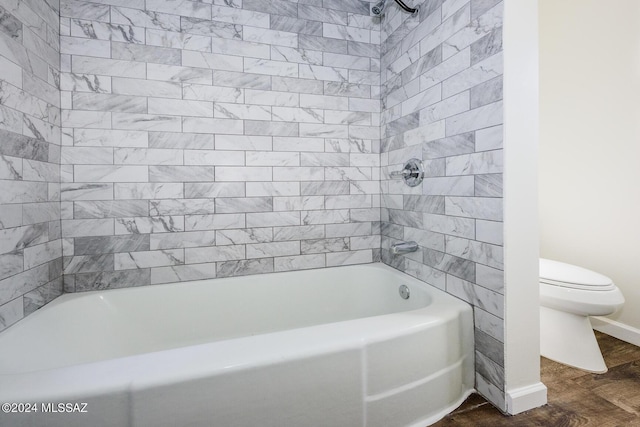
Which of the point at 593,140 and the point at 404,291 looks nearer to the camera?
the point at 404,291

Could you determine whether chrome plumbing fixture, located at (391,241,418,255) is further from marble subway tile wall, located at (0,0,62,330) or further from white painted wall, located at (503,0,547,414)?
marble subway tile wall, located at (0,0,62,330)

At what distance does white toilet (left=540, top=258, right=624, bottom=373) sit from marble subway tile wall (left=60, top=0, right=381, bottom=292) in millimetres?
1054

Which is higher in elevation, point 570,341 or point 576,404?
point 570,341

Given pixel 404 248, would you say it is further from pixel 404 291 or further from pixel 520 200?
pixel 520 200

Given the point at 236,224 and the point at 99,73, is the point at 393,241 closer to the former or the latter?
the point at 236,224

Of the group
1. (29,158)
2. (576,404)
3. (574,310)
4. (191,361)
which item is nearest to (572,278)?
(574,310)

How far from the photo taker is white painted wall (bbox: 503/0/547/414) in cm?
124

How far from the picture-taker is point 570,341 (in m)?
1.67

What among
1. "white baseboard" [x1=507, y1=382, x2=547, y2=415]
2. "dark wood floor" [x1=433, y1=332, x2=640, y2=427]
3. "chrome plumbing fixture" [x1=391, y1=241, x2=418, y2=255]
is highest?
"chrome plumbing fixture" [x1=391, y1=241, x2=418, y2=255]

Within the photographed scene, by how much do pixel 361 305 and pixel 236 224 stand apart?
0.95 m

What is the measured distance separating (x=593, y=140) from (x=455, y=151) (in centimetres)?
133

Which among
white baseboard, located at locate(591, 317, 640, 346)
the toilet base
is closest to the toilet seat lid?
the toilet base

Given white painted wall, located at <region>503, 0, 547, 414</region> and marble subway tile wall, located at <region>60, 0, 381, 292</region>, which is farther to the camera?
marble subway tile wall, located at <region>60, 0, 381, 292</region>

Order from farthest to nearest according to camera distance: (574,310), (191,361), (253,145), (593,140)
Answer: (593,140)
(253,145)
(574,310)
(191,361)
